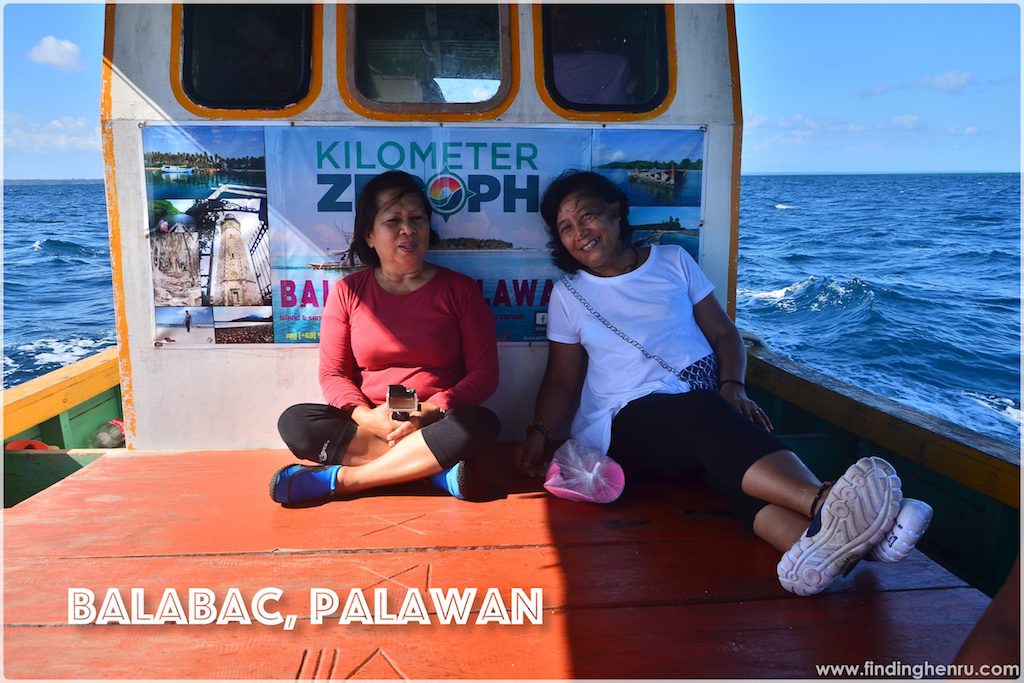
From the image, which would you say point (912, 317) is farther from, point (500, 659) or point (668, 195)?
point (500, 659)

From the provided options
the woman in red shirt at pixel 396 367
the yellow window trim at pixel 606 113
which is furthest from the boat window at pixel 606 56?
the woman in red shirt at pixel 396 367

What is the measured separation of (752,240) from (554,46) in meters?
27.6

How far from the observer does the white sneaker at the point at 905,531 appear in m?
2.30

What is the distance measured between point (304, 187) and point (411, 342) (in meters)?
1.02

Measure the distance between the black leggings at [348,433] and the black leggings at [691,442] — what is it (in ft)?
1.89

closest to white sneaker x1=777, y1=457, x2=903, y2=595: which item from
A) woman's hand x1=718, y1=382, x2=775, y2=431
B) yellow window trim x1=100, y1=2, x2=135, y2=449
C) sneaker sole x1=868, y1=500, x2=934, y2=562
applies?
sneaker sole x1=868, y1=500, x2=934, y2=562

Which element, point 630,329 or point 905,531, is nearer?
point 905,531

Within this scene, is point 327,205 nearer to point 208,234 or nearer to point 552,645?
point 208,234

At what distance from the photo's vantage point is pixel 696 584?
2584mm

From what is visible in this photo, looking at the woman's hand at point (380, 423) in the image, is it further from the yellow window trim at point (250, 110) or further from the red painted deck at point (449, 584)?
the yellow window trim at point (250, 110)

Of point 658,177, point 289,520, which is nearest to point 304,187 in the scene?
point 289,520

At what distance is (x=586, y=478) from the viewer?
128 inches

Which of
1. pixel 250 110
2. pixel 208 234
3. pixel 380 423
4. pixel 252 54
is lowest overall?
pixel 380 423

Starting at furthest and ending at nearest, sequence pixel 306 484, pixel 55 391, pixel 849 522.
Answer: pixel 55 391, pixel 306 484, pixel 849 522
